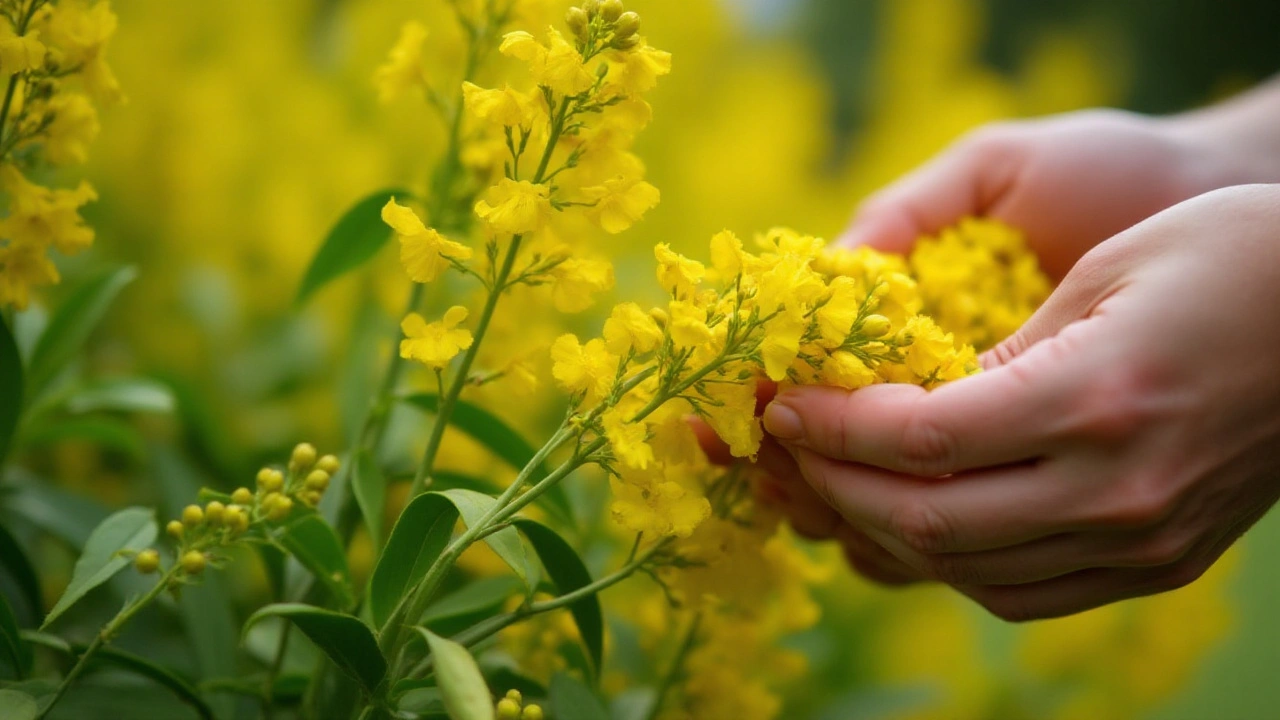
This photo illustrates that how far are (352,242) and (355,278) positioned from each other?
75cm

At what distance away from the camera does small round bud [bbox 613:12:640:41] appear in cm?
→ 55

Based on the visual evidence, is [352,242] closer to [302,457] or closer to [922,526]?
[302,457]

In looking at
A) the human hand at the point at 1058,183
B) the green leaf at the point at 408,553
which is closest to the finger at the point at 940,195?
the human hand at the point at 1058,183

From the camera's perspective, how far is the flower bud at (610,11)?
21.6 inches

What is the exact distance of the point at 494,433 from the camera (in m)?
0.73

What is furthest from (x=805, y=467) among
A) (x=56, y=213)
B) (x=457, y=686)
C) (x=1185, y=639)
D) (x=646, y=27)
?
(x=646, y=27)

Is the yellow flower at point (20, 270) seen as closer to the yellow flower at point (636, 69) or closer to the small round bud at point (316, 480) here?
the small round bud at point (316, 480)

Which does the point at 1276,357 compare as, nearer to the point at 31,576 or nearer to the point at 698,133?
the point at 31,576

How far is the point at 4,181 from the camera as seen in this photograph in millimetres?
634

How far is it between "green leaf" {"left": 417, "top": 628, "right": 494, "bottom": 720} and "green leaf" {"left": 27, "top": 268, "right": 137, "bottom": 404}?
49cm

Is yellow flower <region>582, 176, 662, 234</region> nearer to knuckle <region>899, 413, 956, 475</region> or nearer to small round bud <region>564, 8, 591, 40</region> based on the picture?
small round bud <region>564, 8, 591, 40</region>

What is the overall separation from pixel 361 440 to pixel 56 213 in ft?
0.83

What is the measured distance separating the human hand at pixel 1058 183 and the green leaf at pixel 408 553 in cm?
49

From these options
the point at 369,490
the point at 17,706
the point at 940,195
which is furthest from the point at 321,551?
the point at 940,195
